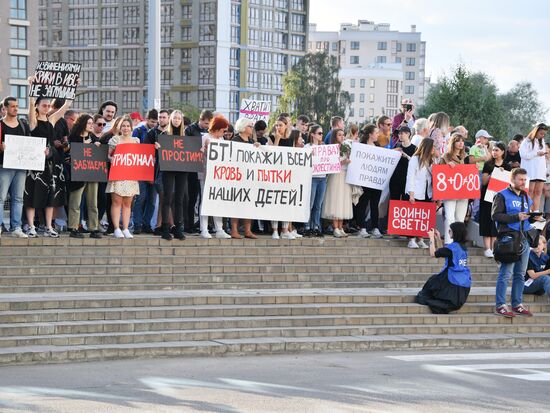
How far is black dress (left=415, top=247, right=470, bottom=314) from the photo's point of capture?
15.4m

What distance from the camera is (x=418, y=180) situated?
1917 centimetres

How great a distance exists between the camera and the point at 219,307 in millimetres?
14523

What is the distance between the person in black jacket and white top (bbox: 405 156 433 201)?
139 inches

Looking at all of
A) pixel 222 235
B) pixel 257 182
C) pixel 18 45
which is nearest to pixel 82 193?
pixel 222 235

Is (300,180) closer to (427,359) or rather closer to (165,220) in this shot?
(165,220)

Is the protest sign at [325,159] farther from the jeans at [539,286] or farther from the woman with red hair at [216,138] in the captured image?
the jeans at [539,286]

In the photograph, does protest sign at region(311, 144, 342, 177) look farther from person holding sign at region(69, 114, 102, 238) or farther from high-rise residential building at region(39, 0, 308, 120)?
high-rise residential building at region(39, 0, 308, 120)

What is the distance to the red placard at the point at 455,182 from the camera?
19.0m

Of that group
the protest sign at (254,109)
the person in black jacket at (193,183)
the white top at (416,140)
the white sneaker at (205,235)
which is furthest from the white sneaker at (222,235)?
the protest sign at (254,109)

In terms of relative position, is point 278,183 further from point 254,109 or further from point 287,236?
point 254,109

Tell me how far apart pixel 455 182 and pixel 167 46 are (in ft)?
473

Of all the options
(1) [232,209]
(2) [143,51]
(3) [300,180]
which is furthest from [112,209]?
(2) [143,51]

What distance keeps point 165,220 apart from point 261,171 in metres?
2.14

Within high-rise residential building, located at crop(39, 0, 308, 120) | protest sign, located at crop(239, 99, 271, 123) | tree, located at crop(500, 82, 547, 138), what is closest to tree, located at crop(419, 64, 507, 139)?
protest sign, located at crop(239, 99, 271, 123)
